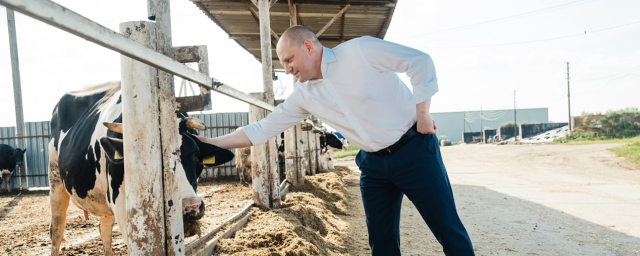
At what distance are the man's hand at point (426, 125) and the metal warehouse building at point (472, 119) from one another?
91113mm

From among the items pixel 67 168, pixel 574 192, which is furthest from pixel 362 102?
pixel 574 192

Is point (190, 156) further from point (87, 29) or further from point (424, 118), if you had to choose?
point (87, 29)

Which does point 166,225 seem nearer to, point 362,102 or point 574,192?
point 362,102

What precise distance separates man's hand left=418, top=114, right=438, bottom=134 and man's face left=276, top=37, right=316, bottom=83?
0.70 m

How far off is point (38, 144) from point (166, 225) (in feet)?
47.2

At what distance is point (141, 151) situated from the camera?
6.82 feet

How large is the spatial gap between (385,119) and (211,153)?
1.21 metres

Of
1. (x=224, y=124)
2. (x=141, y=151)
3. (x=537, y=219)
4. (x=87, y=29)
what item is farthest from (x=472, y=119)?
(x=87, y=29)

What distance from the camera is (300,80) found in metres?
2.78

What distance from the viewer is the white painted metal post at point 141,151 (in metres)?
2.08

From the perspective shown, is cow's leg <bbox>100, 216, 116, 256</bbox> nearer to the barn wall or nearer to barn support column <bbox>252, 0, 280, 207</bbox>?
barn support column <bbox>252, 0, 280, 207</bbox>

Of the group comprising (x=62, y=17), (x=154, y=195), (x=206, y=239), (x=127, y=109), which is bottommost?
(x=206, y=239)

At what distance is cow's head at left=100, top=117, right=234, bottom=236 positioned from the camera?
2.48 m

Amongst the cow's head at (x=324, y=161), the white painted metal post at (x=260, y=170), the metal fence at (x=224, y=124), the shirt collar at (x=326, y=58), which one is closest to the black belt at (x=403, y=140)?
the shirt collar at (x=326, y=58)
